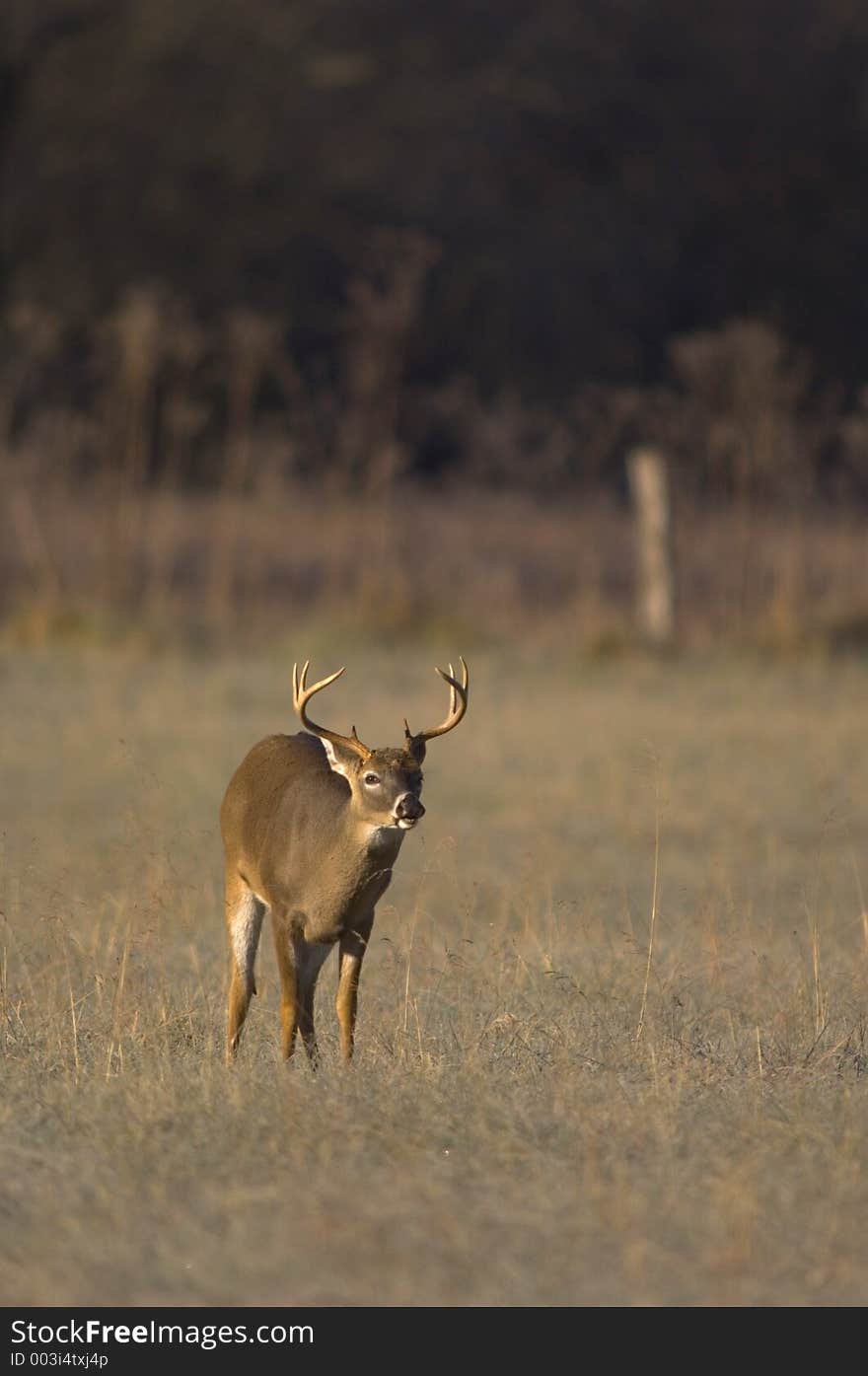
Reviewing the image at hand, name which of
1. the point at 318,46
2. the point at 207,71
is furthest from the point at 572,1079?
the point at 318,46

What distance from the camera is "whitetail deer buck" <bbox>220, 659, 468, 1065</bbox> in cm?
618

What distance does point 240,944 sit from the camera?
6.69 meters

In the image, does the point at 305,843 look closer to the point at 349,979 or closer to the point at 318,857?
the point at 318,857

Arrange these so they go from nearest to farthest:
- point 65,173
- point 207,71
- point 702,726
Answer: point 702,726, point 65,173, point 207,71

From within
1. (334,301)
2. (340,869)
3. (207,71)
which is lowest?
(340,869)

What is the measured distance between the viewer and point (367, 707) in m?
16.5

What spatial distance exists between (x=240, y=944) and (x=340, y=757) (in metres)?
0.75

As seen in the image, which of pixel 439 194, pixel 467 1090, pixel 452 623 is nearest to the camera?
pixel 467 1090

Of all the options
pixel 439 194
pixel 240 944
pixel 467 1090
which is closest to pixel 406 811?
pixel 467 1090

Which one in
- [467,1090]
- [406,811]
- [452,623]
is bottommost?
[467,1090]

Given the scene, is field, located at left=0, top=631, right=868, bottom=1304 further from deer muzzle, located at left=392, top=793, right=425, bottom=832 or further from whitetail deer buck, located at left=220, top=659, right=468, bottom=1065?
deer muzzle, located at left=392, top=793, right=425, bottom=832

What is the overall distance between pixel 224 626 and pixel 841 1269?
16.2 m

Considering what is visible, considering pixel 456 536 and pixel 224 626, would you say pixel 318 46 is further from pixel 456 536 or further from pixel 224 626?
pixel 224 626

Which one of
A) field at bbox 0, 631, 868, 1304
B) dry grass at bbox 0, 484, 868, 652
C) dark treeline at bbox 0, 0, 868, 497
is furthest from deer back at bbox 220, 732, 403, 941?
dark treeline at bbox 0, 0, 868, 497
